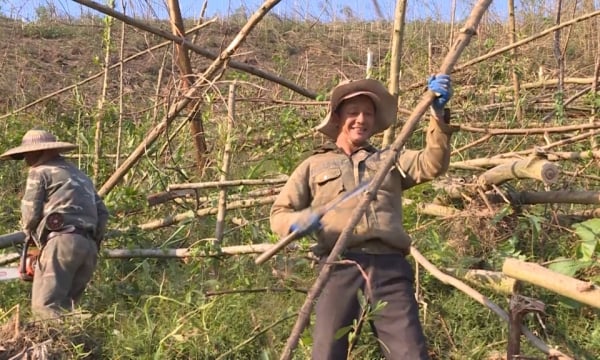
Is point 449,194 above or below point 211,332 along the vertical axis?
above

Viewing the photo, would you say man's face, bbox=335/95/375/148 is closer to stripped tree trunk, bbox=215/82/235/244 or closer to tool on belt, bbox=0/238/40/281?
stripped tree trunk, bbox=215/82/235/244

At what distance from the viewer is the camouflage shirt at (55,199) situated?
4457 millimetres

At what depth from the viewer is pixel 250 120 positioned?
538cm

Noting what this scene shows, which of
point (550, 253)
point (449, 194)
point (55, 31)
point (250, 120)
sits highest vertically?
point (55, 31)

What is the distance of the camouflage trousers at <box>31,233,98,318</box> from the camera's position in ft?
14.2

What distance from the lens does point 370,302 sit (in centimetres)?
298

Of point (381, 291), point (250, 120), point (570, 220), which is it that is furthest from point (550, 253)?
point (250, 120)

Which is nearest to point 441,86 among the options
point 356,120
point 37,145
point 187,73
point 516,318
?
point 356,120

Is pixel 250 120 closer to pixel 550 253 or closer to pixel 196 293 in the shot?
pixel 196 293

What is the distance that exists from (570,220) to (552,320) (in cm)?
75

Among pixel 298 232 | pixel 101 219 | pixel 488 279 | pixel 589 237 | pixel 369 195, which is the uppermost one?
pixel 369 195


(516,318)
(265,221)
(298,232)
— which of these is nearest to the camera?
(298,232)

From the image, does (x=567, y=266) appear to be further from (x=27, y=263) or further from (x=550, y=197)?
(x=27, y=263)

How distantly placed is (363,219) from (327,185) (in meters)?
0.22
